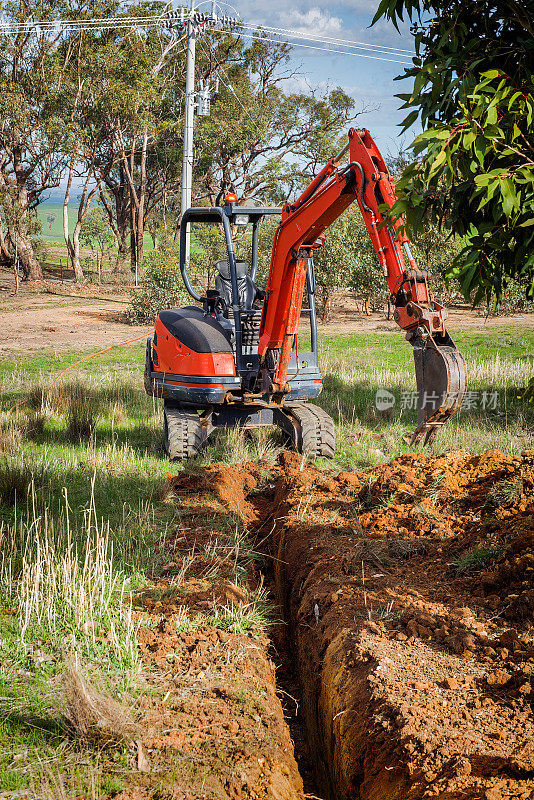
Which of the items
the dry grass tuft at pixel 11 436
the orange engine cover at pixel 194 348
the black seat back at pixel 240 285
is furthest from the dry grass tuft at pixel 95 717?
the black seat back at pixel 240 285

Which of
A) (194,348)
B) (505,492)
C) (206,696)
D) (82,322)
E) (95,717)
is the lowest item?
(206,696)

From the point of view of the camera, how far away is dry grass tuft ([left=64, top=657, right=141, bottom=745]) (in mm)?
3342

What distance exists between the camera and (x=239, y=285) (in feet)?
28.5

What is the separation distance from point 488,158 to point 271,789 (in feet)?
9.77

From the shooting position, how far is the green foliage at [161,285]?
71.9ft

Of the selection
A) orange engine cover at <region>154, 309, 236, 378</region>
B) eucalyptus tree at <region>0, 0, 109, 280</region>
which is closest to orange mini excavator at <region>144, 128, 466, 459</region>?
orange engine cover at <region>154, 309, 236, 378</region>

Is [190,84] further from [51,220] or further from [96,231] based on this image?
[51,220]

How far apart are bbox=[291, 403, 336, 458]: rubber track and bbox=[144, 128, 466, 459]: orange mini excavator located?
0.01 meters

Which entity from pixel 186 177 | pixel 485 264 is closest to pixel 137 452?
pixel 485 264

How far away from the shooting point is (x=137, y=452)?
28.9ft

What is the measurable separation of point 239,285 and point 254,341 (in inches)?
28.7

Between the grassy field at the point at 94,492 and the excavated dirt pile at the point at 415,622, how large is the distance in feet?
3.79

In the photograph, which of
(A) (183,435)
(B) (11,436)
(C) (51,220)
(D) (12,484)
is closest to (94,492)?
(D) (12,484)

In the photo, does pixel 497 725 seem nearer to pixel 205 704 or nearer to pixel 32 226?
pixel 205 704
